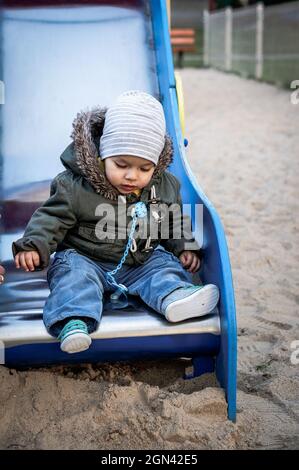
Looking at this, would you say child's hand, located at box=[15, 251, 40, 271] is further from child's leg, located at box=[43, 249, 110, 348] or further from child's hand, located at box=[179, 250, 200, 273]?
child's hand, located at box=[179, 250, 200, 273]

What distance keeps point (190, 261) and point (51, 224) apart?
1.69ft

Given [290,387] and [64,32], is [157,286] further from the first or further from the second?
[64,32]

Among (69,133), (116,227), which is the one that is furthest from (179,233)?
(69,133)

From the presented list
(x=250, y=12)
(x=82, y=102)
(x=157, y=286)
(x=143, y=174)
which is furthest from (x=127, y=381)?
(x=250, y=12)

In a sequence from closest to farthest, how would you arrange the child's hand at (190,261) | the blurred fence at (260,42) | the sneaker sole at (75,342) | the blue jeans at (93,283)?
the sneaker sole at (75,342) < the blue jeans at (93,283) < the child's hand at (190,261) < the blurred fence at (260,42)

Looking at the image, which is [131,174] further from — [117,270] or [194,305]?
[194,305]

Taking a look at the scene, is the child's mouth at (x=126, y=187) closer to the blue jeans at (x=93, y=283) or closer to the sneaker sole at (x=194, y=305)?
the blue jeans at (x=93, y=283)

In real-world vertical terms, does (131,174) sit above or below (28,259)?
above

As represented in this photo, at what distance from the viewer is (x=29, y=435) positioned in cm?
198

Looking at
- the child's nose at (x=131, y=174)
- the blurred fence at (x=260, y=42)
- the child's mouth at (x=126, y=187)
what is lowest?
the blurred fence at (x=260, y=42)

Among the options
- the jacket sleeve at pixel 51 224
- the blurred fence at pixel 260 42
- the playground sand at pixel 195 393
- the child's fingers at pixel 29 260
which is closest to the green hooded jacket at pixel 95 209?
the jacket sleeve at pixel 51 224

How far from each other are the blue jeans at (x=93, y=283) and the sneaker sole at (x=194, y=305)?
0.23 ft

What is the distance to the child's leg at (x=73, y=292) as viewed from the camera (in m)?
2.06

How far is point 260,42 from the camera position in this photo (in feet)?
37.7
